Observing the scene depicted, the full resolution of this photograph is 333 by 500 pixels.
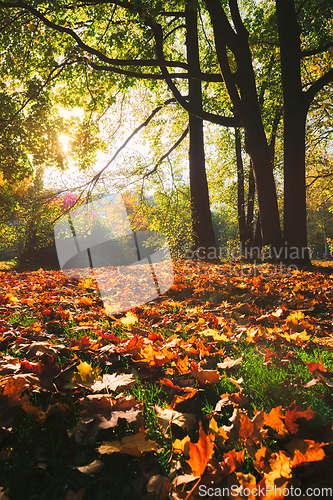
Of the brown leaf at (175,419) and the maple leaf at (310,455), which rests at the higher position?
the maple leaf at (310,455)

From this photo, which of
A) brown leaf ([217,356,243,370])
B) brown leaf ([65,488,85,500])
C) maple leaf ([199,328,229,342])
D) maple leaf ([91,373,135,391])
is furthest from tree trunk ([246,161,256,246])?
brown leaf ([65,488,85,500])

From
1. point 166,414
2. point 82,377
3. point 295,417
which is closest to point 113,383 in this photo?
point 82,377

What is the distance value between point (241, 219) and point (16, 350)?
13.6 meters

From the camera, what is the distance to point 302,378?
166cm

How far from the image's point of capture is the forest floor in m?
0.95

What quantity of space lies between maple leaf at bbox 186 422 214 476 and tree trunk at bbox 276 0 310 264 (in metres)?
5.94

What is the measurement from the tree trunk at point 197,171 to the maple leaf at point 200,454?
27.2ft

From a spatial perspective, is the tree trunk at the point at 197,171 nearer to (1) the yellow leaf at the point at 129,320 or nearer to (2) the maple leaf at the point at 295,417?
(1) the yellow leaf at the point at 129,320

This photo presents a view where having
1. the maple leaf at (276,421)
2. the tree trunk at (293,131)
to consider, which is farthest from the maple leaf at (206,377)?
the tree trunk at (293,131)

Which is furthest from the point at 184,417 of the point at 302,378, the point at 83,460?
the point at 302,378

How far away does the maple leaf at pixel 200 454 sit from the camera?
0.97m

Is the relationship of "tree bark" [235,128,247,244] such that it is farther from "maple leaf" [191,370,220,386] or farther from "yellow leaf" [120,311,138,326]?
"maple leaf" [191,370,220,386]

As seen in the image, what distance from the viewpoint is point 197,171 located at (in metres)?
9.63

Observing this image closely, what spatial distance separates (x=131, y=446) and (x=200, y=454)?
0.29m
